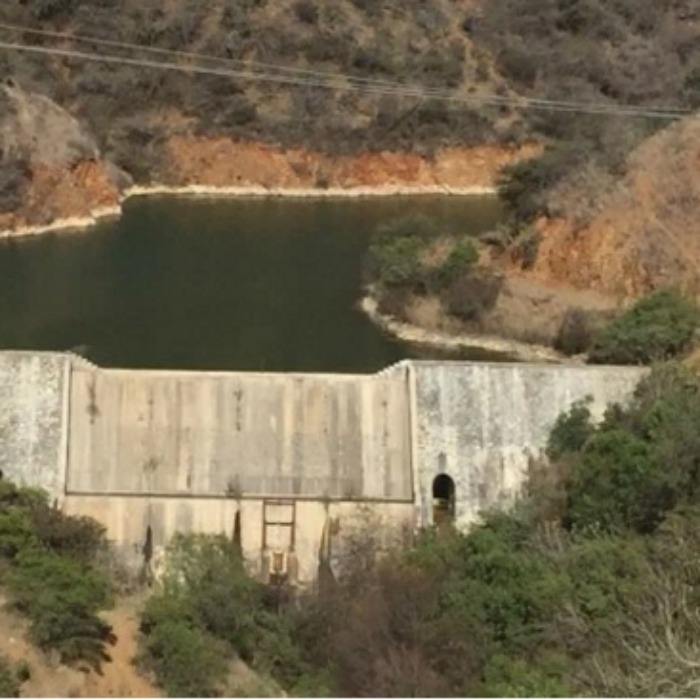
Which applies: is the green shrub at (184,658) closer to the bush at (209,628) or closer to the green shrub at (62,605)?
the bush at (209,628)

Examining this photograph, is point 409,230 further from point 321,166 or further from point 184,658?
point 184,658

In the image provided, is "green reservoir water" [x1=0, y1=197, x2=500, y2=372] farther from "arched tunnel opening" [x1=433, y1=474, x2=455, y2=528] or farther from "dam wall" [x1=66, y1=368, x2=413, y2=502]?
"arched tunnel opening" [x1=433, y1=474, x2=455, y2=528]

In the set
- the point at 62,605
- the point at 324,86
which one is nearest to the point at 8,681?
the point at 62,605

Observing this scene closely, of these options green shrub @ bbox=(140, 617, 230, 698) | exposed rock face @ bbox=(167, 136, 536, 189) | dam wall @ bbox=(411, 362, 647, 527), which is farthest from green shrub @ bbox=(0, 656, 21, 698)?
exposed rock face @ bbox=(167, 136, 536, 189)

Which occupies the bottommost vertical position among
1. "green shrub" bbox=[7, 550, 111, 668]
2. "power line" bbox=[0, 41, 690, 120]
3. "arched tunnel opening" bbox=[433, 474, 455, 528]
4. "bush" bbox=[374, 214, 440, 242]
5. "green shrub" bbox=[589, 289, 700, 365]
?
"green shrub" bbox=[7, 550, 111, 668]

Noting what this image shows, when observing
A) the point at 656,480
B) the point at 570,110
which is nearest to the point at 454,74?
the point at 570,110
